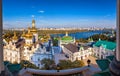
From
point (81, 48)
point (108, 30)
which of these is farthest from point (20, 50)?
point (108, 30)

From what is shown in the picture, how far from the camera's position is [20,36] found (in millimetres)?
10562

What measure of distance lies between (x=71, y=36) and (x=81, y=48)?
1706 millimetres

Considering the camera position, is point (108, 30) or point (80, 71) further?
point (108, 30)

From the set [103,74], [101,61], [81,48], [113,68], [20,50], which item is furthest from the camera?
[81,48]

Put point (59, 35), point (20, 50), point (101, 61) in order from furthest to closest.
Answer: point (59, 35), point (20, 50), point (101, 61)

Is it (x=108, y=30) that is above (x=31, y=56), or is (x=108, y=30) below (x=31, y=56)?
above

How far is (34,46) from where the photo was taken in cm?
1072

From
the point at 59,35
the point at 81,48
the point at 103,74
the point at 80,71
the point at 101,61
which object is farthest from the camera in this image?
the point at 59,35

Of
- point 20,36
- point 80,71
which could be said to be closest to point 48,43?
point 20,36

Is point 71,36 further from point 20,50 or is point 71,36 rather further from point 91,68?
point 91,68

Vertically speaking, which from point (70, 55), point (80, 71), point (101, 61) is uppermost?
point (101, 61)

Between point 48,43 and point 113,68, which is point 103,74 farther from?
point 48,43

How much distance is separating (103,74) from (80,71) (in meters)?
0.66

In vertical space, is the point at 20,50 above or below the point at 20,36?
below
